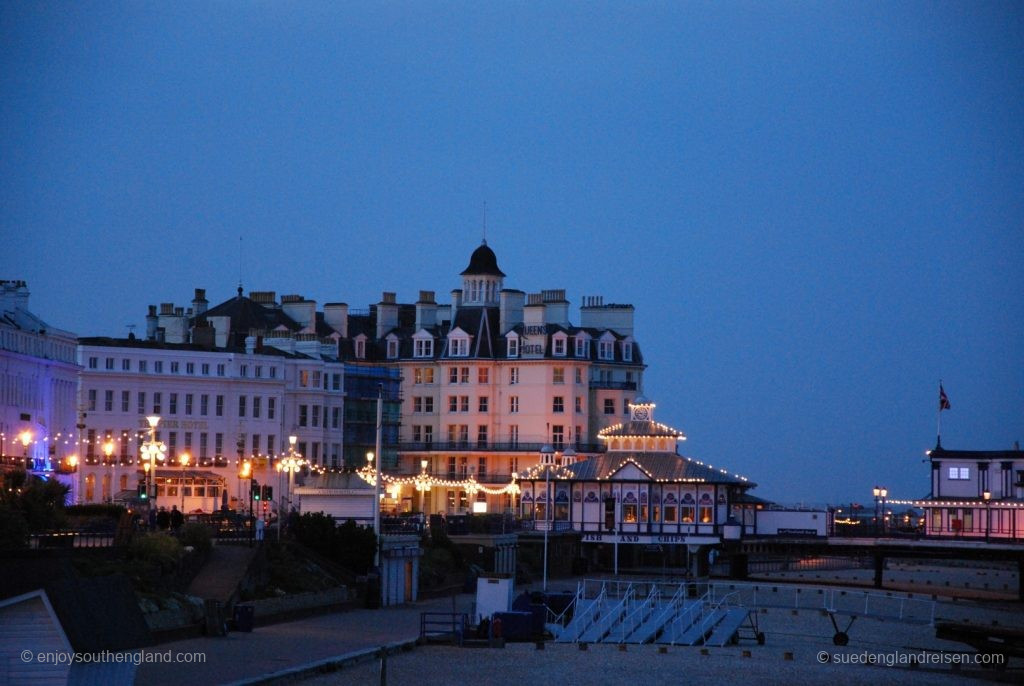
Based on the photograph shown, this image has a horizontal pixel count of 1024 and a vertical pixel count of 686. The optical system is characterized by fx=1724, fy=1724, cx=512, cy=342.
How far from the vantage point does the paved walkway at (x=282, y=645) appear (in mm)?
36594

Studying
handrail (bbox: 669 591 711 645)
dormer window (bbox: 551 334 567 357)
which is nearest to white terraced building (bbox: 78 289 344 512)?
dormer window (bbox: 551 334 567 357)

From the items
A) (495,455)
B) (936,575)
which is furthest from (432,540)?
(936,575)

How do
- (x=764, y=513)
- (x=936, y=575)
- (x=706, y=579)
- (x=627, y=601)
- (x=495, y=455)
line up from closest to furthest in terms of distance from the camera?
(x=627, y=601), (x=706, y=579), (x=764, y=513), (x=495, y=455), (x=936, y=575)

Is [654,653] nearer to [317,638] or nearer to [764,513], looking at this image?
[317,638]

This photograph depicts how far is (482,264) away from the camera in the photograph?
107 m

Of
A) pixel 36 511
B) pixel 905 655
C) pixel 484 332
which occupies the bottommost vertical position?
pixel 905 655

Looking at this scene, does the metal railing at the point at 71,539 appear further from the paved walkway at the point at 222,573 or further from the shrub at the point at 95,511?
the shrub at the point at 95,511

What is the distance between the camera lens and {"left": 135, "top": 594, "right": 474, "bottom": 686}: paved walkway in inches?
1441

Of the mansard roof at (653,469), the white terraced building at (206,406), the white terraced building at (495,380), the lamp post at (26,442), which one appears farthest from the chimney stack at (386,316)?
the lamp post at (26,442)

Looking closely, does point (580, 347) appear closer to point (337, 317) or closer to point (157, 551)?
point (337, 317)

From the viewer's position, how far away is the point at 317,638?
45.8 m

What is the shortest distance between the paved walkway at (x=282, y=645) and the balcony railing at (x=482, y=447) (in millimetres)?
45519

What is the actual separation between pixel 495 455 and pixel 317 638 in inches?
2300

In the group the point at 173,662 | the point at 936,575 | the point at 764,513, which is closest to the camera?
the point at 173,662
